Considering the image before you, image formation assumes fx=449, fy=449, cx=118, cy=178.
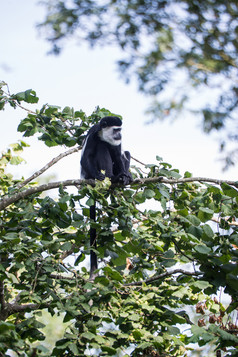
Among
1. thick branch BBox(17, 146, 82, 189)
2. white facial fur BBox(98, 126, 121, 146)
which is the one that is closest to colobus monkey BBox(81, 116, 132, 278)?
white facial fur BBox(98, 126, 121, 146)

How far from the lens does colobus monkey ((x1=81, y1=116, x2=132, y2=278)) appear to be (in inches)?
156

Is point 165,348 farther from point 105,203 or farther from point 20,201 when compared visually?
point 20,201

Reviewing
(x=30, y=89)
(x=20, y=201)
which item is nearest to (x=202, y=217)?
(x=20, y=201)

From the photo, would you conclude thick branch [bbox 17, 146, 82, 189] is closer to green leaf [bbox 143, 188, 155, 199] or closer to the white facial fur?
the white facial fur

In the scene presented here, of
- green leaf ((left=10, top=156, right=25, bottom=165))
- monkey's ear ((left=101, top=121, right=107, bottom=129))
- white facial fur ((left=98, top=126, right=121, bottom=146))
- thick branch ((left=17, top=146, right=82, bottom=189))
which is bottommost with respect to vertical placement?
thick branch ((left=17, top=146, right=82, bottom=189))

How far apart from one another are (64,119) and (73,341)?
6.21 ft

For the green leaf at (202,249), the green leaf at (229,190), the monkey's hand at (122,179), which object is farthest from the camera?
the monkey's hand at (122,179)

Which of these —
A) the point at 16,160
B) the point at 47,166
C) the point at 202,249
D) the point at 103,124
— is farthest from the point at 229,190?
the point at 16,160

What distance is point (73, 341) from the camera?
2400 millimetres

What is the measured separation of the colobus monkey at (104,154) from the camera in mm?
3970

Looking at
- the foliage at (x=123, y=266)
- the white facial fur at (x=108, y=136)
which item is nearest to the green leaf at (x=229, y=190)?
the foliage at (x=123, y=266)

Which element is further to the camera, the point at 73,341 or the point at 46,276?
the point at 46,276

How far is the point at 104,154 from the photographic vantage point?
13.3ft

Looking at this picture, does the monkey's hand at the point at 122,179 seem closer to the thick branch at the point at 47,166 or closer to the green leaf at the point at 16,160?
the thick branch at the point at 47,166
